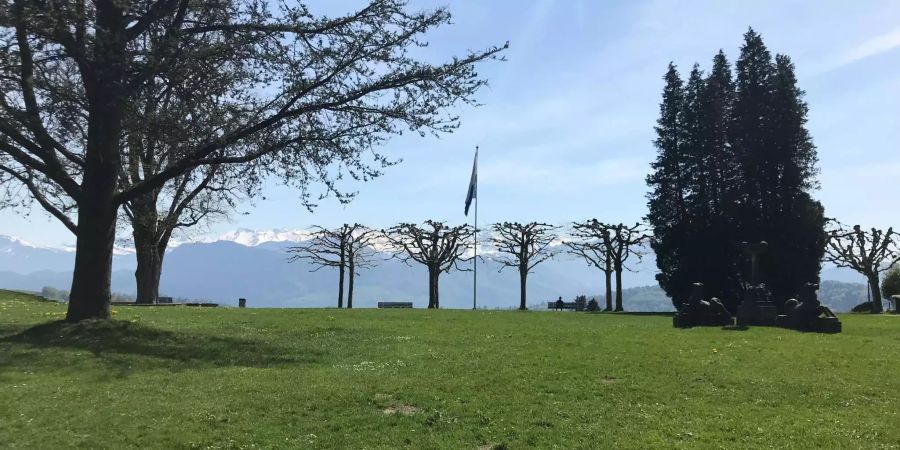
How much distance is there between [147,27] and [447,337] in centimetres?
1193

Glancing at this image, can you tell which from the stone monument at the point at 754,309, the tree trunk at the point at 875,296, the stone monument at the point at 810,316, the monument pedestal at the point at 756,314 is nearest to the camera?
the stone monument at the point at 810,316

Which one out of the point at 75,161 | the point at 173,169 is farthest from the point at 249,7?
the point at 75,161

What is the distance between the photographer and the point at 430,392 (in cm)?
1108

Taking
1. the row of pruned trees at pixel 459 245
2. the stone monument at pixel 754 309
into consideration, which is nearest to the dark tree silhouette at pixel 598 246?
the row of pruned trees at pixel 459 245

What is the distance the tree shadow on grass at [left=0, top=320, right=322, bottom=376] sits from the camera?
13.5 m

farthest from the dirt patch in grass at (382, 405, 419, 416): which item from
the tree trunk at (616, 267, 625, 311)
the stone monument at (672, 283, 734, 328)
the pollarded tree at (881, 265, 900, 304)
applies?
the pollarded tree at (881, 265, 900, 304)

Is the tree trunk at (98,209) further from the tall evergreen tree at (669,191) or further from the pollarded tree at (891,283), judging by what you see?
the pollarded tree at (891,283)

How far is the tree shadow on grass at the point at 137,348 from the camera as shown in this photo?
1354 cm

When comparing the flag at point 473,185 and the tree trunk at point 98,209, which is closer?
the tree trunk at point 98,209

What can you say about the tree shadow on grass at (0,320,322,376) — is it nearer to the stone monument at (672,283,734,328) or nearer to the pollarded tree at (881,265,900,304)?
the stone monument at (672,283,734,328)

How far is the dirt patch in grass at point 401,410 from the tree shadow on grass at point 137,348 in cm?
482

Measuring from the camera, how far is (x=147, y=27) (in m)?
16.9

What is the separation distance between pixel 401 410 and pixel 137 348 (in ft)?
27.7

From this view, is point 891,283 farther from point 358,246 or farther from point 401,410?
point 401,410
